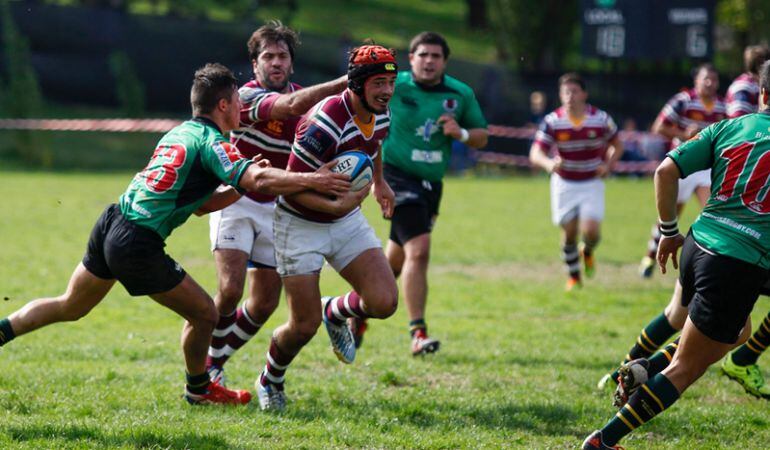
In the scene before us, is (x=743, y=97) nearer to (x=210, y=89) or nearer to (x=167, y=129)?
(x=210, y=89)

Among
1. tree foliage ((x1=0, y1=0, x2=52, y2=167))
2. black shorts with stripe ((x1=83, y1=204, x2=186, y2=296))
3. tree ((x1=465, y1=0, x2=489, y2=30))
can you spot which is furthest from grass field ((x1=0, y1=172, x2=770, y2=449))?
tree ((x1=465, y1=0, x2=489, y2=30))

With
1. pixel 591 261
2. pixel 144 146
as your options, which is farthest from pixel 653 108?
pixel 591 261

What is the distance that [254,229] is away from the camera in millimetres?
7035

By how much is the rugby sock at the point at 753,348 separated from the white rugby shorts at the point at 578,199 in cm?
500

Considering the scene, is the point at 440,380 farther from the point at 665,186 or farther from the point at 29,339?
the point at 29,339

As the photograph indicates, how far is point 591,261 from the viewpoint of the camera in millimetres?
12469

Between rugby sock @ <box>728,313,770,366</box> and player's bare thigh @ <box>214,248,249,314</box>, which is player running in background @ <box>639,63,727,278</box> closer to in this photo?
rugby sock @ <box>728,313,770,366</box>

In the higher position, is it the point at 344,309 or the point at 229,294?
the point at 229,294

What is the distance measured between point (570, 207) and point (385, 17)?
125ft

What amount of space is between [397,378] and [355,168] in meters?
2.09

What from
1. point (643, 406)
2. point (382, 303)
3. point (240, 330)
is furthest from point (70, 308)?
point (643, 406)

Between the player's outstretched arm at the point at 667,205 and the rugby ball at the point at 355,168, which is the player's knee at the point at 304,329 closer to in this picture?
the rugby ball at the point at 355,168

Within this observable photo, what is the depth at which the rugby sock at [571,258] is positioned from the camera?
39.3 feet

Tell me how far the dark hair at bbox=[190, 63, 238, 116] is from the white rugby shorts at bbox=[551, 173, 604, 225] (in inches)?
264
